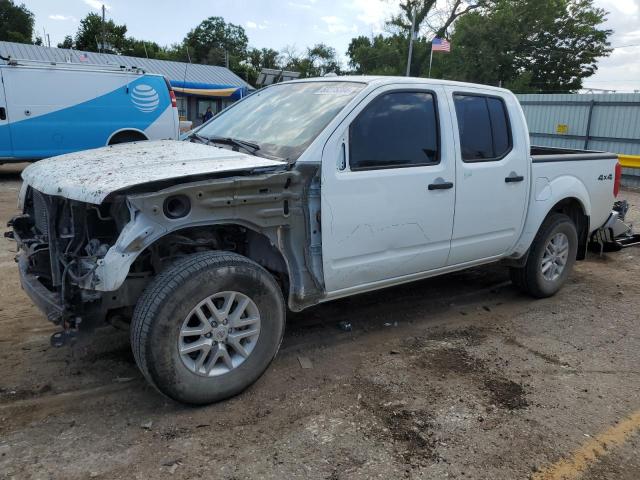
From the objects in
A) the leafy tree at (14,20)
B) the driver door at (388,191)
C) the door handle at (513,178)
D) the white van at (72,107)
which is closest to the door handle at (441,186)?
the driver door at (388,191)

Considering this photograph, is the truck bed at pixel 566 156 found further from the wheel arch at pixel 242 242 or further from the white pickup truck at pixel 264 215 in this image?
the wheel arch at pixel 242 242

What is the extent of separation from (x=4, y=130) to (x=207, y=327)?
401 inches

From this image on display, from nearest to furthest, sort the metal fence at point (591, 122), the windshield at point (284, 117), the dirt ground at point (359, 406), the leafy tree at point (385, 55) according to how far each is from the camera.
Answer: the dirt ground at point (359, 406)
the windshield at point (284, 117)
the metal fence at point (591, 122)
the leafy tree at point (385, 55)

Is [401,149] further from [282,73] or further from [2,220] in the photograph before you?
[2,220]

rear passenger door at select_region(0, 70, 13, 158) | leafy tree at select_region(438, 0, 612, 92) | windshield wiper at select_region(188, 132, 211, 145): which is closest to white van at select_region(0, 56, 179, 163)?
rear passenger door at select_region(0, 70, 13, 158)

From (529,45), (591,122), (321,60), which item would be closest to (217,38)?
(321,60)

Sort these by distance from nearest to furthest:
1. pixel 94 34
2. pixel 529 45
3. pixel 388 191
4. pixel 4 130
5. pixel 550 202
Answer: pixel 388 191
pixel 550 202
pixel 4 130
pixel 529 45
pixel 94 34

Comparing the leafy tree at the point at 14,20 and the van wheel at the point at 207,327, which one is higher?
the leafy tree at the point at 14,20

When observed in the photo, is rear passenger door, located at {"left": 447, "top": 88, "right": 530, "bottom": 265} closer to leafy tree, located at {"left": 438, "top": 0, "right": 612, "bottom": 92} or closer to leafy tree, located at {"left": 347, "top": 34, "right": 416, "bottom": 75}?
leafy tree, located at {"left": 438, "top": 0, "right": 612, "bottom": 92}

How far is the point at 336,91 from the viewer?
3.88 m

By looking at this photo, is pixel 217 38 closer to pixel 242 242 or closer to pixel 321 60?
pixel 321 60

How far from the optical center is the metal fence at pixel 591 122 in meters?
15.8

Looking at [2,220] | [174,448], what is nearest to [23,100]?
[2,220]

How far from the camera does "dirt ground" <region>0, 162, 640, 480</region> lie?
2.69 meters
